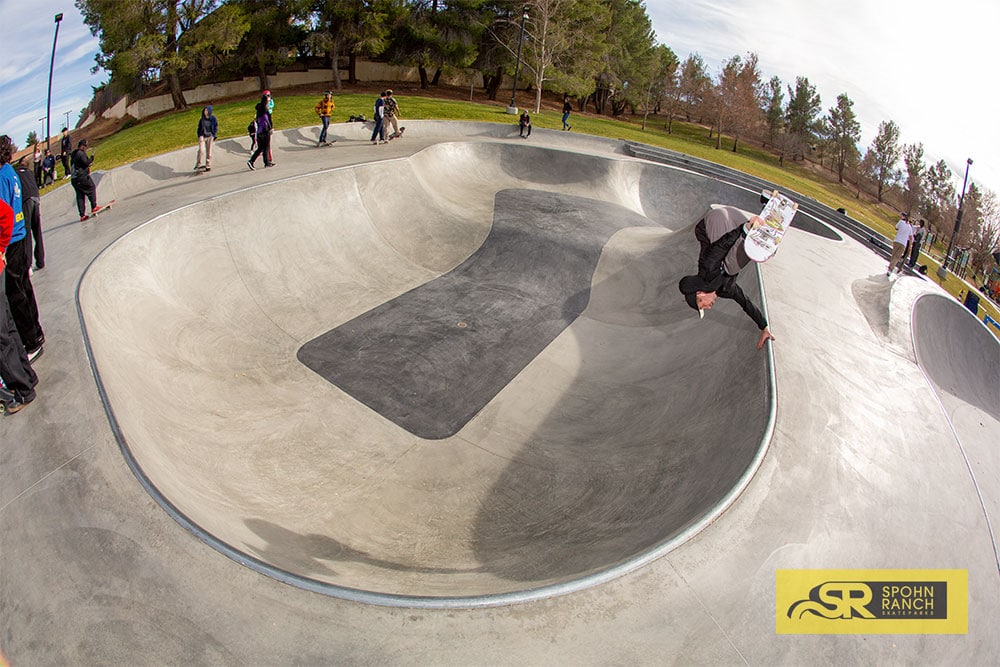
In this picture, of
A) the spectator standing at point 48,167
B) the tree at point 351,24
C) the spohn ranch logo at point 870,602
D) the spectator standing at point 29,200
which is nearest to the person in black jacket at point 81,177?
the spectator standing at point 29,200

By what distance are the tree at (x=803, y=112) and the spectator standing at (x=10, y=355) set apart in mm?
68212

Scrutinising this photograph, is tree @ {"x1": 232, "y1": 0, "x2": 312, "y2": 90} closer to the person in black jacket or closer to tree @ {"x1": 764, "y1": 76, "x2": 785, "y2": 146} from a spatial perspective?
the person in black jacket

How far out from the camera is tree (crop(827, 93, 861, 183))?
5603 cm

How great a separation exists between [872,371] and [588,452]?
346 centimetres

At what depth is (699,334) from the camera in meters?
8.06

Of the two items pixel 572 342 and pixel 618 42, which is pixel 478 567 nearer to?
pixel 572 342

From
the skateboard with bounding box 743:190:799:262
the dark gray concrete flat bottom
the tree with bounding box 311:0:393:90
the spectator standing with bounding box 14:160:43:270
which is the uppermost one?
the tree with bounding box 311:0:393:90

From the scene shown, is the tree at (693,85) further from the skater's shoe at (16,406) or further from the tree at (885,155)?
the skater's shoe at (16,406)

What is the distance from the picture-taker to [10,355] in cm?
434

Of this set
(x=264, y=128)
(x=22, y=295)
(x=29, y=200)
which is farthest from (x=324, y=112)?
(x=22, y=295)

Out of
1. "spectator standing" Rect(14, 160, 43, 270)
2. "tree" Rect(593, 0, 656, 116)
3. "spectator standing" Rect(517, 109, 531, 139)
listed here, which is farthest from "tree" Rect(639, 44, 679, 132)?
"spectator standing" Rect(14, 160, 43, 270)

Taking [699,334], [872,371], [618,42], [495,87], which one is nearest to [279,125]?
[699,334]

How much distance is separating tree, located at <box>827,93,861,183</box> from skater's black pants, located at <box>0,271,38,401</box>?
223ft

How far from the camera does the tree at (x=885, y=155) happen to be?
52156 millimetres
